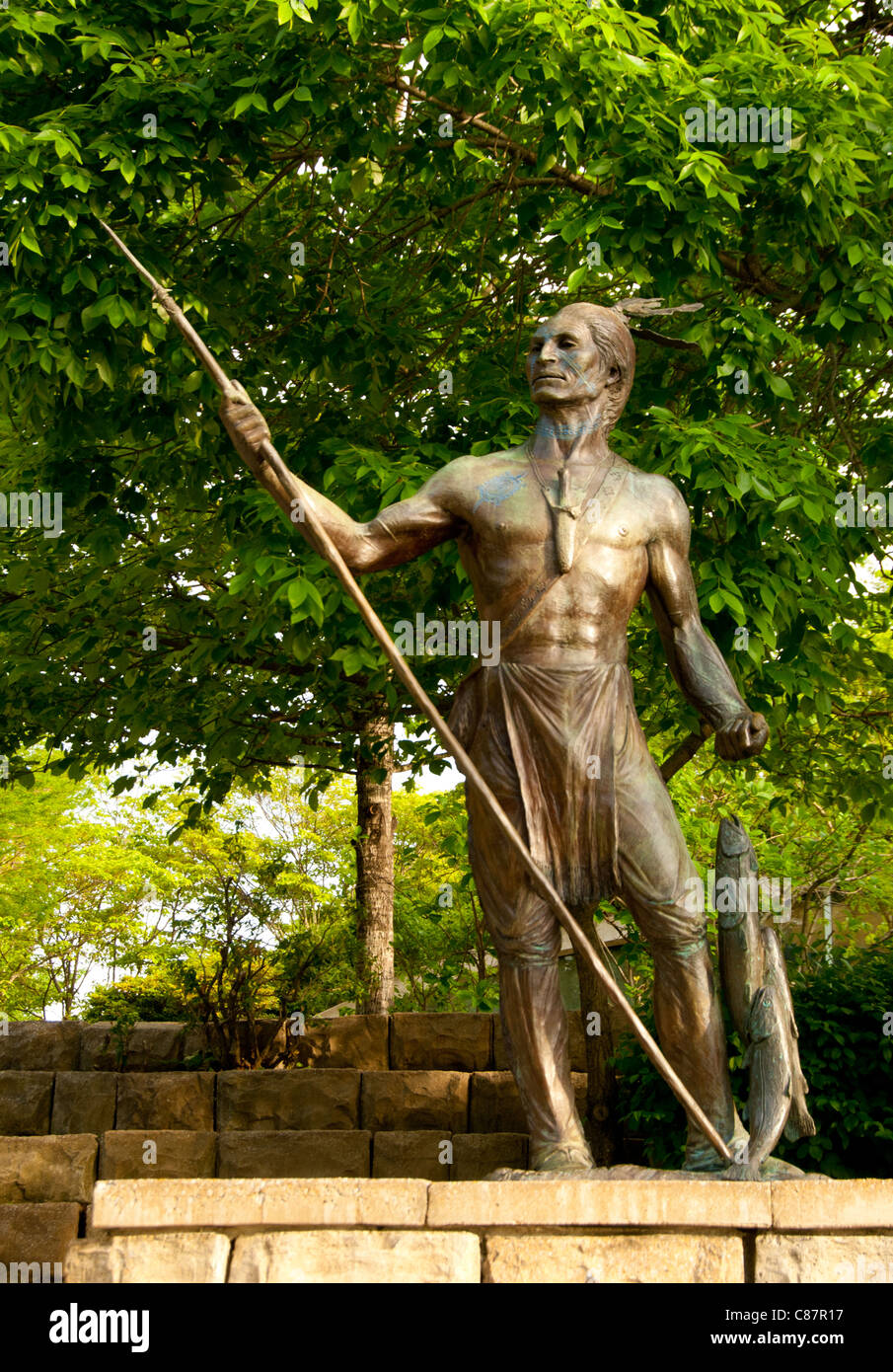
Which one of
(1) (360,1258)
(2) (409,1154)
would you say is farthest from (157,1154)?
(1) (360,1258)

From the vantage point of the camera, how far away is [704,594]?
7410mm

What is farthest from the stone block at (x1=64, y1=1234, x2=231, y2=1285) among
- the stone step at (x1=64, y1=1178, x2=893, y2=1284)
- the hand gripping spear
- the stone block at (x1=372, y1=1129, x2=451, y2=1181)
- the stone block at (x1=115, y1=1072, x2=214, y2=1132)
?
the stone block at (x1=115, y1=1072, x2=214, y2=1132)

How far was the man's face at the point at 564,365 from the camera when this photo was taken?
17.8 ft

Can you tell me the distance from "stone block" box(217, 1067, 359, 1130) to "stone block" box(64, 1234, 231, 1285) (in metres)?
6.25

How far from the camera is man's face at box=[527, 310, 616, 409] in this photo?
214 inches

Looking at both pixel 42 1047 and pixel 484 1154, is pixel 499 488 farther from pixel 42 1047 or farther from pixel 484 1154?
pixel 42 1047

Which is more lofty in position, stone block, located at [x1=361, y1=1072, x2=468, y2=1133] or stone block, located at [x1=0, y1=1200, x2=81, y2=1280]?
stone block, located at [x1=361, y1=1072, x2=468, y2=1133]

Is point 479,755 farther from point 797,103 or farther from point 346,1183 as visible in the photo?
point 797,103

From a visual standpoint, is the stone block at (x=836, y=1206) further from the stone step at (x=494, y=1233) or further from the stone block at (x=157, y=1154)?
the stone block at (x=157, y=1154)

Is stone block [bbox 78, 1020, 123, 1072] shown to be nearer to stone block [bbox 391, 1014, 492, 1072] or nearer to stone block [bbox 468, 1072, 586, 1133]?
stone block [bbox 391, 1014, 492, 1072]

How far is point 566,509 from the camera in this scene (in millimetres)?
5273

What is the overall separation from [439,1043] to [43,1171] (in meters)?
3.48

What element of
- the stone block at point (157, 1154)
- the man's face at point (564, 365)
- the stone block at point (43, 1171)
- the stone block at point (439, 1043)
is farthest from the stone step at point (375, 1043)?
the man's face at point (564, 365)

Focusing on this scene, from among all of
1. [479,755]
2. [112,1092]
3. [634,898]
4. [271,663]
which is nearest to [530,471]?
[479,755]
